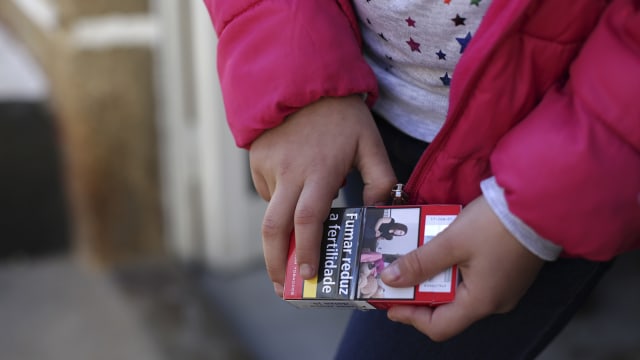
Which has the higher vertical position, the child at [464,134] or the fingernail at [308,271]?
the child at [464,134]

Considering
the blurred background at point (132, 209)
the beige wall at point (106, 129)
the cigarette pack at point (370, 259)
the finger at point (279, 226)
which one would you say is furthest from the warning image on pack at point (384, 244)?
the beige wall at point (106, 129)

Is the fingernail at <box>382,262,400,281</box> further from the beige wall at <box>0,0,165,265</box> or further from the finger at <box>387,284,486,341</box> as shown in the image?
the beige wall at <box>0,0,165,265</box>

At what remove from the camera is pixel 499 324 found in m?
1.27

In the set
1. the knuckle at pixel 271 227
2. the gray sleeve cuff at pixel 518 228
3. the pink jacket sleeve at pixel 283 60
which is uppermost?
the pink jacket sleeve at pixel 283 60

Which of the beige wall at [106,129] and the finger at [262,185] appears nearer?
the finger at [262,185]

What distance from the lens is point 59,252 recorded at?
4.04 metres

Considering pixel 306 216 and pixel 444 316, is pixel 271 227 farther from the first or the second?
pixel 444 316

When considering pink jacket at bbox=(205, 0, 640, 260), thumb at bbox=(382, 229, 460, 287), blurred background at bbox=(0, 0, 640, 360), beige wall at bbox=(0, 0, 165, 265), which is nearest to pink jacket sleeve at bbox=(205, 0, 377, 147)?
pink jacket at bbox=(205, 0, 640, 260)

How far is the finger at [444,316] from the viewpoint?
106cm

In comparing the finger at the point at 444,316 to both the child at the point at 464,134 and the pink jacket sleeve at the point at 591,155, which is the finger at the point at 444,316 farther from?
the pink jacket sleeve at the point at 591,155

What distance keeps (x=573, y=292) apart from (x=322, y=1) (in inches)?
22.0

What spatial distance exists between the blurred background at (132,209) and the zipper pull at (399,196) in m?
1.91

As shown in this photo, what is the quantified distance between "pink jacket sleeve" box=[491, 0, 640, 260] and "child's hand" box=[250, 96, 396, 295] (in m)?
0.23

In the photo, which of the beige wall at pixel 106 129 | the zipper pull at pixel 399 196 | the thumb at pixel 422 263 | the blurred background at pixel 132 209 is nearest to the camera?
the thumb at pixel 422 263
